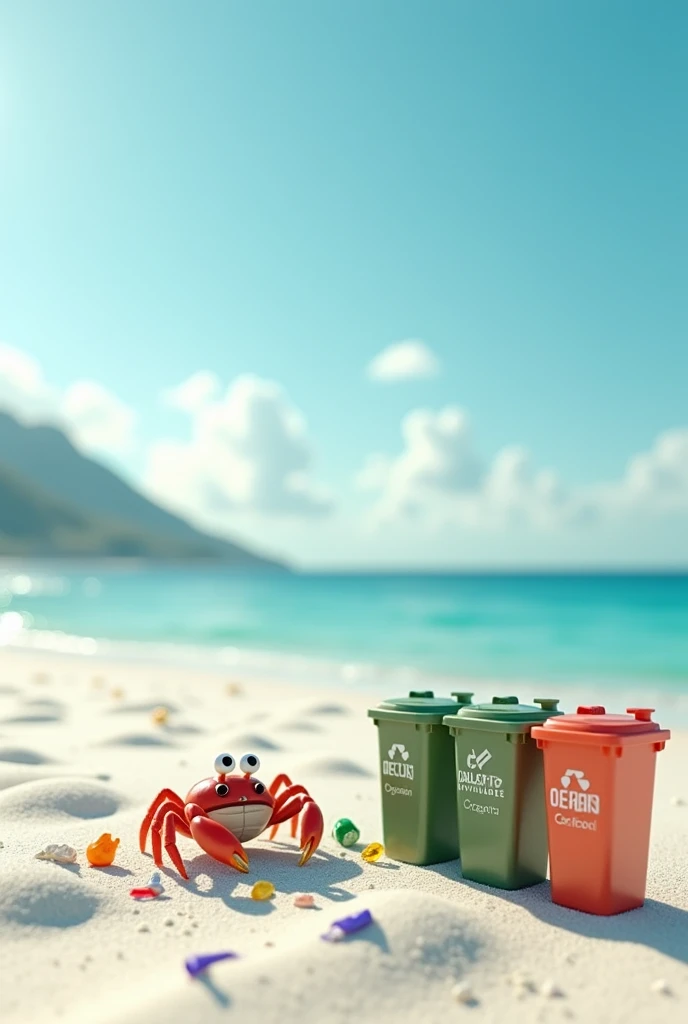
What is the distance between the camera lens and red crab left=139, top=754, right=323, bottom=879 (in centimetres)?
497

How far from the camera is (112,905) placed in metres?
4.46

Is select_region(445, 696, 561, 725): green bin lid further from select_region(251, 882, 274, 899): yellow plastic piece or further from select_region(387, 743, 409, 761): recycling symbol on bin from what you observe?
select_region(251, 882, 274, 899): yellow plastic piece

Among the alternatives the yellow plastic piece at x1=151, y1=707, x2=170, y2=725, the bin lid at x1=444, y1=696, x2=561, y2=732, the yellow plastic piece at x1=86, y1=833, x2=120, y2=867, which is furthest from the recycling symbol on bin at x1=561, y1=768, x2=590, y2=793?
the yellow plastic piece at x1=151, y1=707, x2=170, y2=725

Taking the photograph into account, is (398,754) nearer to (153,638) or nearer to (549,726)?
(549,726)

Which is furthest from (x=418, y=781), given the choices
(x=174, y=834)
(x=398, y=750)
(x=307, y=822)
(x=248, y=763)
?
(x=174, y=834)

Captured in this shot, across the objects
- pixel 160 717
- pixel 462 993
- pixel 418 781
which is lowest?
pixel 160 717

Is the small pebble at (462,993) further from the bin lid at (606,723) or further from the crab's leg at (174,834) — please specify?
the crab's leg at (174,834)

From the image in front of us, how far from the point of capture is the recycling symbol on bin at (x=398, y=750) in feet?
17.4

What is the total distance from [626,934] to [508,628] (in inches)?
1381

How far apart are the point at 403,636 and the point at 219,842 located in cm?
3117

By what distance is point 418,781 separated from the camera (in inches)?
206

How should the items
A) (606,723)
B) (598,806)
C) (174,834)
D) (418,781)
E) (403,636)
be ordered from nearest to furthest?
(598,806)
(606,723)
(174,834)
(418,781)
(403,636)

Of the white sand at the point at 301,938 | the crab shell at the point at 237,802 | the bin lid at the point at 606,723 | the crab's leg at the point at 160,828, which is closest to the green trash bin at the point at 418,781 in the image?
the white sand at the point at 301,938

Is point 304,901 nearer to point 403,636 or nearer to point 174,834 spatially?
point 174,834
